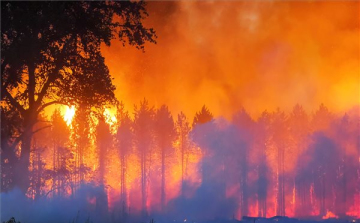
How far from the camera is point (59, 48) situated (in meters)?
19.0

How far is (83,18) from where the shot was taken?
58.7 feet

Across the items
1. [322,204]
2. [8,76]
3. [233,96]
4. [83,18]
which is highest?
[233,96]

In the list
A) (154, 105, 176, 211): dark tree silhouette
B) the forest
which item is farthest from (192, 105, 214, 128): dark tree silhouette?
(154, 105, 176, 211): dark tree silhouette

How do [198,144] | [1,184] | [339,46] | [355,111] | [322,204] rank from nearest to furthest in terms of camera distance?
[1,184]
[322,204]
[198,144]
[355,111]
[339,46]

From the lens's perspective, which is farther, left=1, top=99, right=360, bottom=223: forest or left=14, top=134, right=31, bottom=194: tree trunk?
left=1, top=99, right=360, bottom=223: forest

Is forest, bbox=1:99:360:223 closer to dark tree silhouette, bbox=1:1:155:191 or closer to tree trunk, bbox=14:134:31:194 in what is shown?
tree trunk, bbox=14:134:31:194

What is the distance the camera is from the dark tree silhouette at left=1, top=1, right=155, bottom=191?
1738 centimetres

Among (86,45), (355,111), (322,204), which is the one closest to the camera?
(86,45)

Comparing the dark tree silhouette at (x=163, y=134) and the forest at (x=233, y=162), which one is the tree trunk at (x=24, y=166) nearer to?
the forest at (x=233, y=162)

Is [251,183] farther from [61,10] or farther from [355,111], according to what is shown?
[61,10]

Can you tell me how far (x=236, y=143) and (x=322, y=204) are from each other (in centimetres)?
1531

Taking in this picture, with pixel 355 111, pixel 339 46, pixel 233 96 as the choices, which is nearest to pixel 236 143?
pixel 355 111

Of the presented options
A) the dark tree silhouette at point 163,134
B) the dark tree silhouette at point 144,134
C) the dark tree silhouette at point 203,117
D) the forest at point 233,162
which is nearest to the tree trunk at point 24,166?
the forest at point 233,162

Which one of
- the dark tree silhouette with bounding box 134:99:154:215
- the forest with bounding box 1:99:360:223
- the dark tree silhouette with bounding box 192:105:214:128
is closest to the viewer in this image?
the forest with bounding box 1:99:360:223
